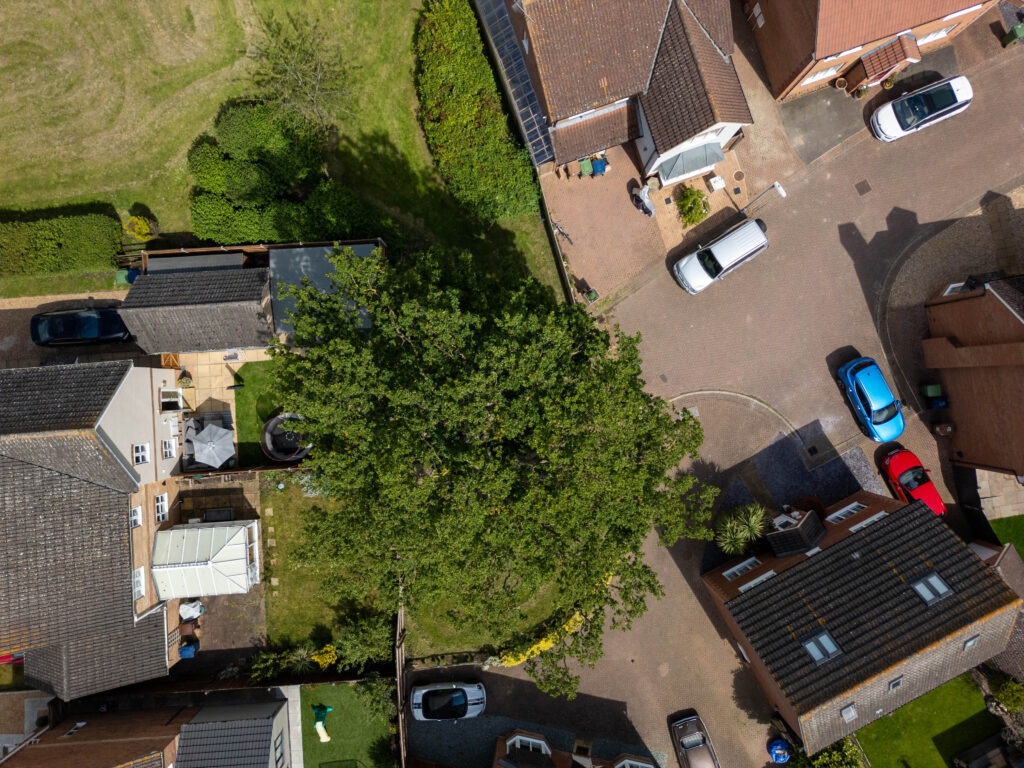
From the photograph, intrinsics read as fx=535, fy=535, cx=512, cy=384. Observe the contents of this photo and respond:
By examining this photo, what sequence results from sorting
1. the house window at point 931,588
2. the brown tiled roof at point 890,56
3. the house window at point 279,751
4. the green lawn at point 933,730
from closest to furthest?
the house window at point 931,588 → the brown tiled roof at point 890,56 → the house window at point 279,751 → the green lawn at point 933,730

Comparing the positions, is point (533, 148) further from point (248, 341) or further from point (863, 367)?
point (863, 367)

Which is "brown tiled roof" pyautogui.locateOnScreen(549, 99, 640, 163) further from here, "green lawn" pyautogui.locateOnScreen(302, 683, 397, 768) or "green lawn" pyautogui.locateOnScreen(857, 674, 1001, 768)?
"green lawn" pyautogui.locateOnScreen(857, 674, 1001, 768)

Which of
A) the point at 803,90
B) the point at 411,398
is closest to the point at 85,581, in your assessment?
the point at 411,398

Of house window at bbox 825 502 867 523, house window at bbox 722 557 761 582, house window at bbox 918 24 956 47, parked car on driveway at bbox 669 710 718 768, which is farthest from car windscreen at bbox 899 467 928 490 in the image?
house window at bbox 918 24 956 47

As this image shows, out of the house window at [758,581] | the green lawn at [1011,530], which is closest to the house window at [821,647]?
the house window at [758,581]

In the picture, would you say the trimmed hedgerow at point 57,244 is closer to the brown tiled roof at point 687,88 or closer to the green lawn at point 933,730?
the brown tiled roof at point 687,88

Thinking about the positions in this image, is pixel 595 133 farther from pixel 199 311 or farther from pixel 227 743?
pixel 227 743
